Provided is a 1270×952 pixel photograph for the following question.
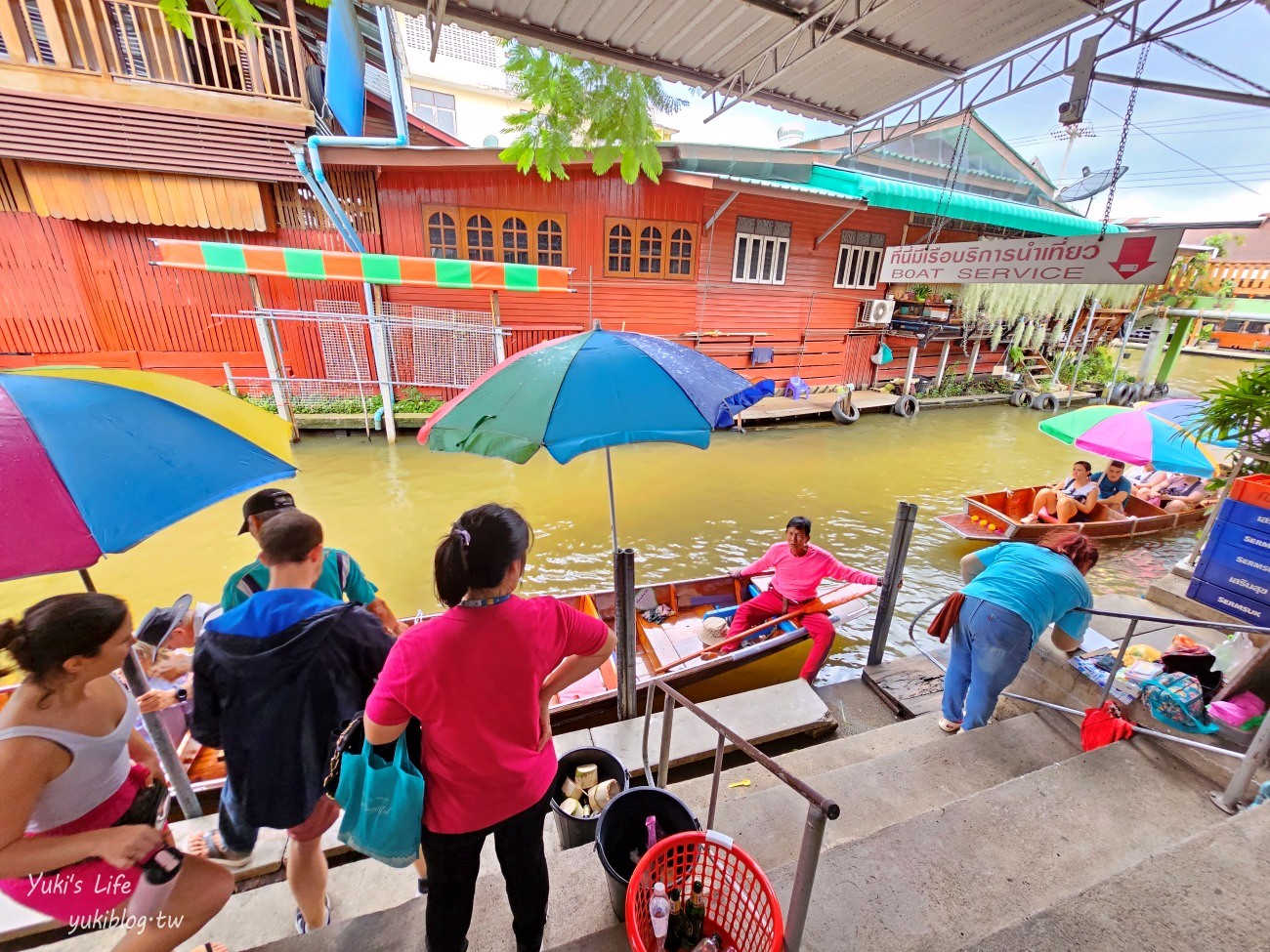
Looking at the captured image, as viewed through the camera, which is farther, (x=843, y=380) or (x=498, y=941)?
(x=843, y=380)

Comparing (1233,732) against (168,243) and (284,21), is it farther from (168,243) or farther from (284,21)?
(284,21)

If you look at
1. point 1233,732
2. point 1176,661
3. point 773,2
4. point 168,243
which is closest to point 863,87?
point 773,2

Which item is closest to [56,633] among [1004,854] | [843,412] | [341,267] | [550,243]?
[1004,854]

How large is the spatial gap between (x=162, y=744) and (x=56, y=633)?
162 centimetres

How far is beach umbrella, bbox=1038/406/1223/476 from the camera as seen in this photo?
5676 millimetres

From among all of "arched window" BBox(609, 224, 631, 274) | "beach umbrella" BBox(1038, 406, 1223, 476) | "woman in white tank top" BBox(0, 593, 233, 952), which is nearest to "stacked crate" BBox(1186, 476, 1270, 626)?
"beach umbrella" BBox(1038, 406, 1223, 476)

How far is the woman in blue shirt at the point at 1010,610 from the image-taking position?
3109 millimetres

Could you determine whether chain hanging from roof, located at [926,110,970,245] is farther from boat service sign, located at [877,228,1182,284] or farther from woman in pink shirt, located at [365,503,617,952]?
woman in pink shirt, located at [365,503,617,952]

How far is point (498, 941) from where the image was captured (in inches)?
80.4

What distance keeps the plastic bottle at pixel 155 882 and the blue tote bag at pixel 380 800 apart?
0.63 metres

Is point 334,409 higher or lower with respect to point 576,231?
lower

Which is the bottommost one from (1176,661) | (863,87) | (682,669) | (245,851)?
(682,669)

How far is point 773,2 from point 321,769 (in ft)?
20.4

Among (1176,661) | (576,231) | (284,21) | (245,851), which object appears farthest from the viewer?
(576,231)
